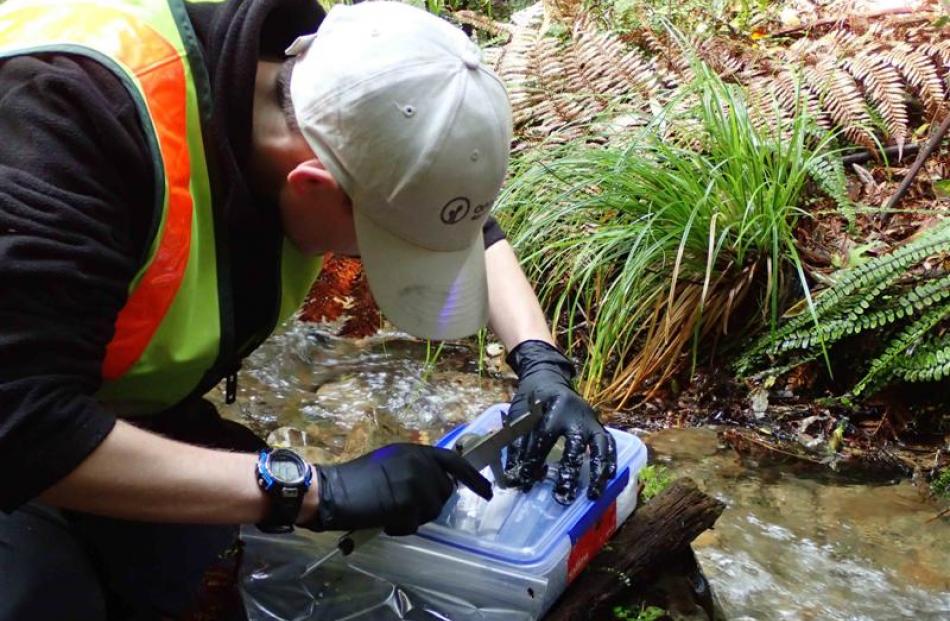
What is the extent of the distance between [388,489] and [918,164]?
2813mm

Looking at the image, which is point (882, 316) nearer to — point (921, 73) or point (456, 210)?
point (921, 73)

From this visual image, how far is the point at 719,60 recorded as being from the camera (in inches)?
187

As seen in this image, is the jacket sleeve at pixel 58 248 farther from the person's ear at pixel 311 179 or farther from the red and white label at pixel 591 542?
the red and white label at pixel 591 542

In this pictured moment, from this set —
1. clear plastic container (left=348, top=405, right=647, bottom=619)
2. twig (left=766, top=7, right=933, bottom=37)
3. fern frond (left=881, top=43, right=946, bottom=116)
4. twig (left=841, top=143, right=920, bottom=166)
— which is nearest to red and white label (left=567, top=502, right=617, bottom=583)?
clear plastic container (left=348, top=405, right=647, bottom=619)

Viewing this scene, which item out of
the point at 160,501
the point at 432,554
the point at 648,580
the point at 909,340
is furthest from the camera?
the point at 909,340

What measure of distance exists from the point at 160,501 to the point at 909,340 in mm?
2525

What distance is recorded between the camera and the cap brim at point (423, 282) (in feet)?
6.16

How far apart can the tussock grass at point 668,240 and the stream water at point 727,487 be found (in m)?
0.39

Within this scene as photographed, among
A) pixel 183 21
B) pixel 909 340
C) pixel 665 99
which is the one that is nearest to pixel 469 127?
pixel 183 21

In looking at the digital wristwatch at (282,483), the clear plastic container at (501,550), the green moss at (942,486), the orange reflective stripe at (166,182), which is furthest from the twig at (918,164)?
the orange reflective stripe at (166,182)

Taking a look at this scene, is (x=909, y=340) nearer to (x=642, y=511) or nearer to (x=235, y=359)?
(x=642, y=511)

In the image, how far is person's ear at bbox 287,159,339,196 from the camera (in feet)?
5.74

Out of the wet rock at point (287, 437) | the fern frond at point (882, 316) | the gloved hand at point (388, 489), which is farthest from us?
the wet rock at point (287, 437)

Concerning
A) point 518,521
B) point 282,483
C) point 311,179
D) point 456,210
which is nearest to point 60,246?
point 311,179
